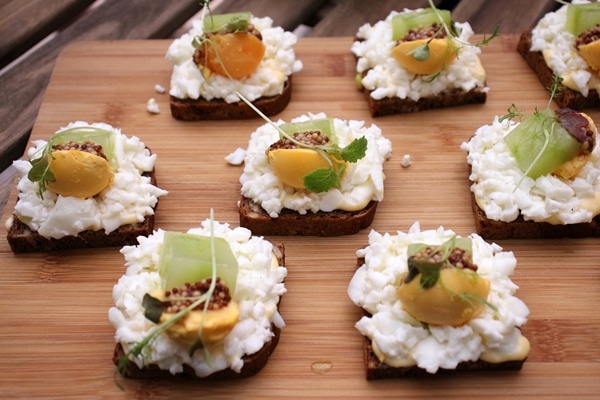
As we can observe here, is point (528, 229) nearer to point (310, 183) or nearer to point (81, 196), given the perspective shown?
point (310, 183)

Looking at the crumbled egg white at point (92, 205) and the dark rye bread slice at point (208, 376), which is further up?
the crumbled egg white at point (92, 205)

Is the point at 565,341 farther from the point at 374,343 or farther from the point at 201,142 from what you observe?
the point at 201,142

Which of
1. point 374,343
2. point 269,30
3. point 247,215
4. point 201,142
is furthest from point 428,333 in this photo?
point 269,30

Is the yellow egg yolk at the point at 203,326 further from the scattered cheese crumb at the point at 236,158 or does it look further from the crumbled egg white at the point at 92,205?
the scattered cheese crumb at the point at 236,158

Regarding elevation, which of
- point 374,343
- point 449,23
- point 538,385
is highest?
point 449,23

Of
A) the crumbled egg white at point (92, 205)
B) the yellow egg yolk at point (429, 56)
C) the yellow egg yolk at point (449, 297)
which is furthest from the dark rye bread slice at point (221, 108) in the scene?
the yellow egg yolk at point (449, 297)

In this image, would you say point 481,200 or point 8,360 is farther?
point 481,200

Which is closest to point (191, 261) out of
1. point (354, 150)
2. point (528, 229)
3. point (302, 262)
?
point (302, 262)
